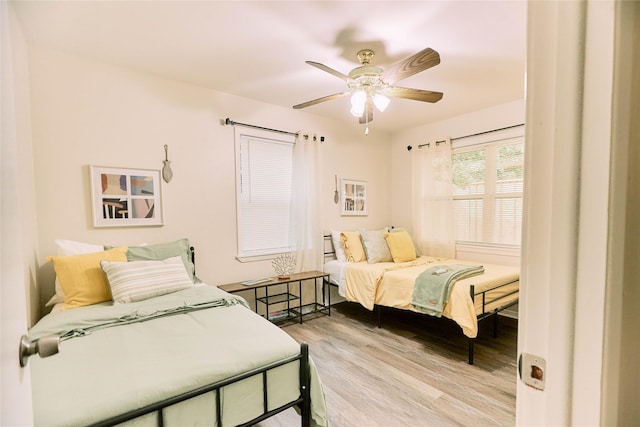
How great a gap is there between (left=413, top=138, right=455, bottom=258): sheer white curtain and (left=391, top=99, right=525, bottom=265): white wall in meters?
0.17

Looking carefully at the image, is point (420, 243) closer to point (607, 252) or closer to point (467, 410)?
point (467, 410)

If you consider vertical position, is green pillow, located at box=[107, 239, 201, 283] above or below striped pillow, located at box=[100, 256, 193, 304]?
above

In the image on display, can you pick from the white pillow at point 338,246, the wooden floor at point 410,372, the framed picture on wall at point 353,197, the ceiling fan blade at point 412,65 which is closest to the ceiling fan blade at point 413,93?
the ceiling fan blade at point 412,65

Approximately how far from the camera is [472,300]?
97.0 inches

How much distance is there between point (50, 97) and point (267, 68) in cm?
171

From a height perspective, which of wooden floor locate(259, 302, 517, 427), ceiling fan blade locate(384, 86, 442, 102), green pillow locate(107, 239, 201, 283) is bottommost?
wooden floor locate(259, 302, 517, 427)

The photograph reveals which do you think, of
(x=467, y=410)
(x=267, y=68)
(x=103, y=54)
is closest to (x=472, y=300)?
(x=467, y=410)

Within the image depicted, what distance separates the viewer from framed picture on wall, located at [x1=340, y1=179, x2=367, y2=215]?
4293 millimetres

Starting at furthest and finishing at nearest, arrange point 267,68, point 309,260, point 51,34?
point 309,260, point 267,68, point 51,34

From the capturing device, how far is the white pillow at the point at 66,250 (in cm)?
212

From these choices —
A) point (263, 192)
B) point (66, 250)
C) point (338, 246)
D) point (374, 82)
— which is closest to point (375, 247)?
point (338, 246)

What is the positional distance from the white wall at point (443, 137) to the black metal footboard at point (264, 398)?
306 centimetres

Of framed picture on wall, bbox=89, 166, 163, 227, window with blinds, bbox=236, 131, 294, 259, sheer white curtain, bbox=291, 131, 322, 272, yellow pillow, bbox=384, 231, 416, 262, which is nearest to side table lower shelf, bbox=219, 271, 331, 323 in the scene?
sheer white curtain, bbox=291, 131, 322, 272

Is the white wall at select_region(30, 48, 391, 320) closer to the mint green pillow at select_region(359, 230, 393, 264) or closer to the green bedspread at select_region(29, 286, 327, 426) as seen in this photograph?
the green bedspread at select_region(29, 286, 327, 426)
